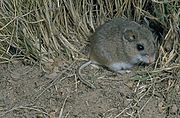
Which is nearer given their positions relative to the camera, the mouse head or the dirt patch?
the dirt patch

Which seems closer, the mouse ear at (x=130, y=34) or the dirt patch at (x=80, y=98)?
the dirt patch at (x=80, y=98)

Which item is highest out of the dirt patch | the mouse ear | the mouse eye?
the mouse ear

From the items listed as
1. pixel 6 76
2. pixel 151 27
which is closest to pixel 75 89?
pixel 6 76

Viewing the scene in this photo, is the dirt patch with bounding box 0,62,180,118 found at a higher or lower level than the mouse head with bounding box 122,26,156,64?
lower

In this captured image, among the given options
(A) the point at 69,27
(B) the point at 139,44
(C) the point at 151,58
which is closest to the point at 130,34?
(B) the point at 139,44

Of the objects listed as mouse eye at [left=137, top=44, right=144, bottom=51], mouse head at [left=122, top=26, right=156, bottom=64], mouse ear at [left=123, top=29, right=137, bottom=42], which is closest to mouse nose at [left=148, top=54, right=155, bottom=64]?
mouse head at [left=122, top=26, right=156, bottom=64]

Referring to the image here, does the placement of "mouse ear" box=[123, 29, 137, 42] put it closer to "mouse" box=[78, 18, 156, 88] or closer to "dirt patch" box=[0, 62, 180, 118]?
"mouse" box=[78, 18, 156, 88]

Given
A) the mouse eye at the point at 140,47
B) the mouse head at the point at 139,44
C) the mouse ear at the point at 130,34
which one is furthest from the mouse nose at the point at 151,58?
the mouse ear at the point at 130,34

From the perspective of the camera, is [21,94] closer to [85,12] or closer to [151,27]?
[85,12]

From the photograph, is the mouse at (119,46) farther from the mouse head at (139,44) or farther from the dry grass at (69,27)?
the dry grass at (69,27)
